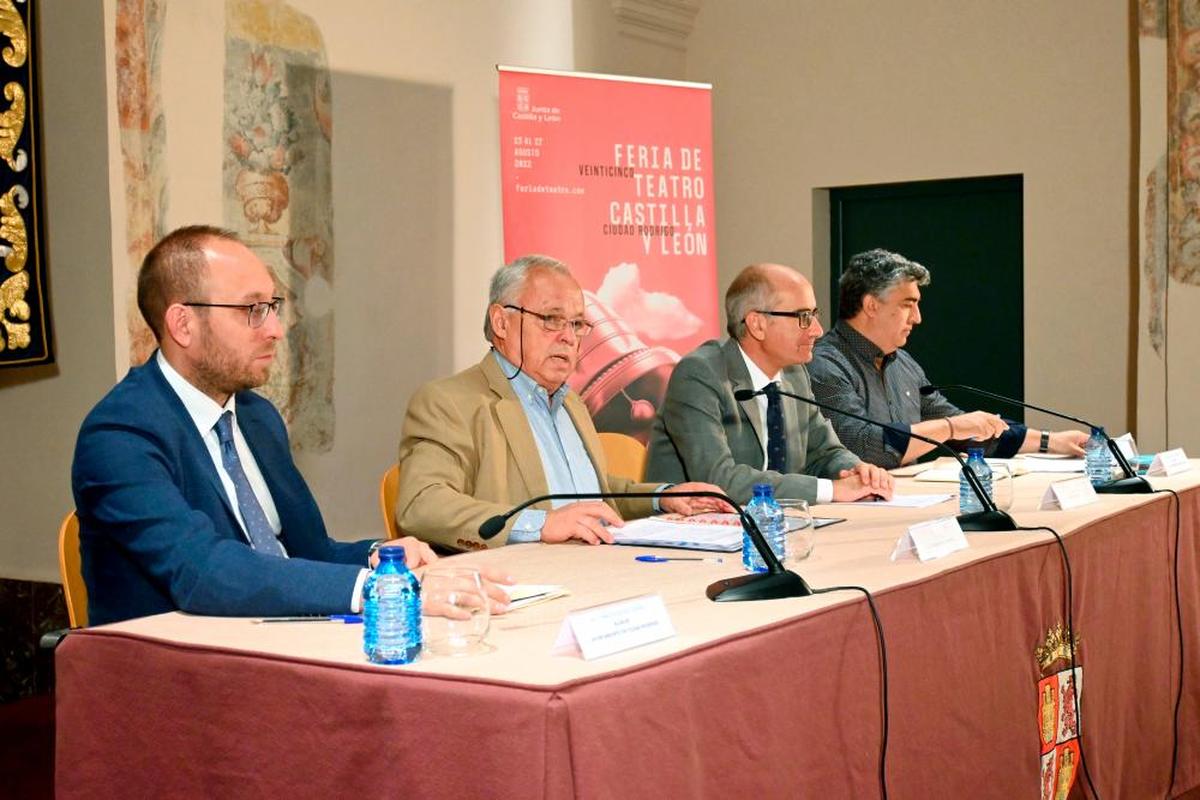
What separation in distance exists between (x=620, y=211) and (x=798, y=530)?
3.29 m

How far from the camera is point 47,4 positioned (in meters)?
4.43

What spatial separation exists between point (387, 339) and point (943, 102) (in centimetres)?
281

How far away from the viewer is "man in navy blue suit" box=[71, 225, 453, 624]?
6.87 ft

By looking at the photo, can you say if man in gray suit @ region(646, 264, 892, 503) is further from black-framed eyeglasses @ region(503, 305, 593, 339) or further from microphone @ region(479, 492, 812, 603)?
microphone @ region(479, 492, 812, 603)

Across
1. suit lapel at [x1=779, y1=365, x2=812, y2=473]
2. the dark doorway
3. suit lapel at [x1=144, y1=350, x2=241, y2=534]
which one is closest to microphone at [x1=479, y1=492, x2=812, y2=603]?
suit lapel at [x1=144, y1=350, x2=241, y2=534]

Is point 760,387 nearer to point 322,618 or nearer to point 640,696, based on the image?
point 322,618

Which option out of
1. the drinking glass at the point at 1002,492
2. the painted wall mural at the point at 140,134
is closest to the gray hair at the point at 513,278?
the drinking glass at the point at 1002,492

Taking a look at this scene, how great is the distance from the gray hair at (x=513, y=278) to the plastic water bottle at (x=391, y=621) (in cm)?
154

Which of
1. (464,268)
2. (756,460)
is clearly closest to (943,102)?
(464,268)

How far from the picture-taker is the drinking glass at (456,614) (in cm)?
180

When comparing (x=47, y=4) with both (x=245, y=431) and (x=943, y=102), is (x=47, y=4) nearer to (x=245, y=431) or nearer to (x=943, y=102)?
(x=245, y=431)

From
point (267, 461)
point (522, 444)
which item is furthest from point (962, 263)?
point (267, 461)

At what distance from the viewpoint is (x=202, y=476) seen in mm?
2395

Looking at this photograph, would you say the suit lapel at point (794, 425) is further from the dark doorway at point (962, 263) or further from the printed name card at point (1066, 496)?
the dark doorway at point (962, 263)
